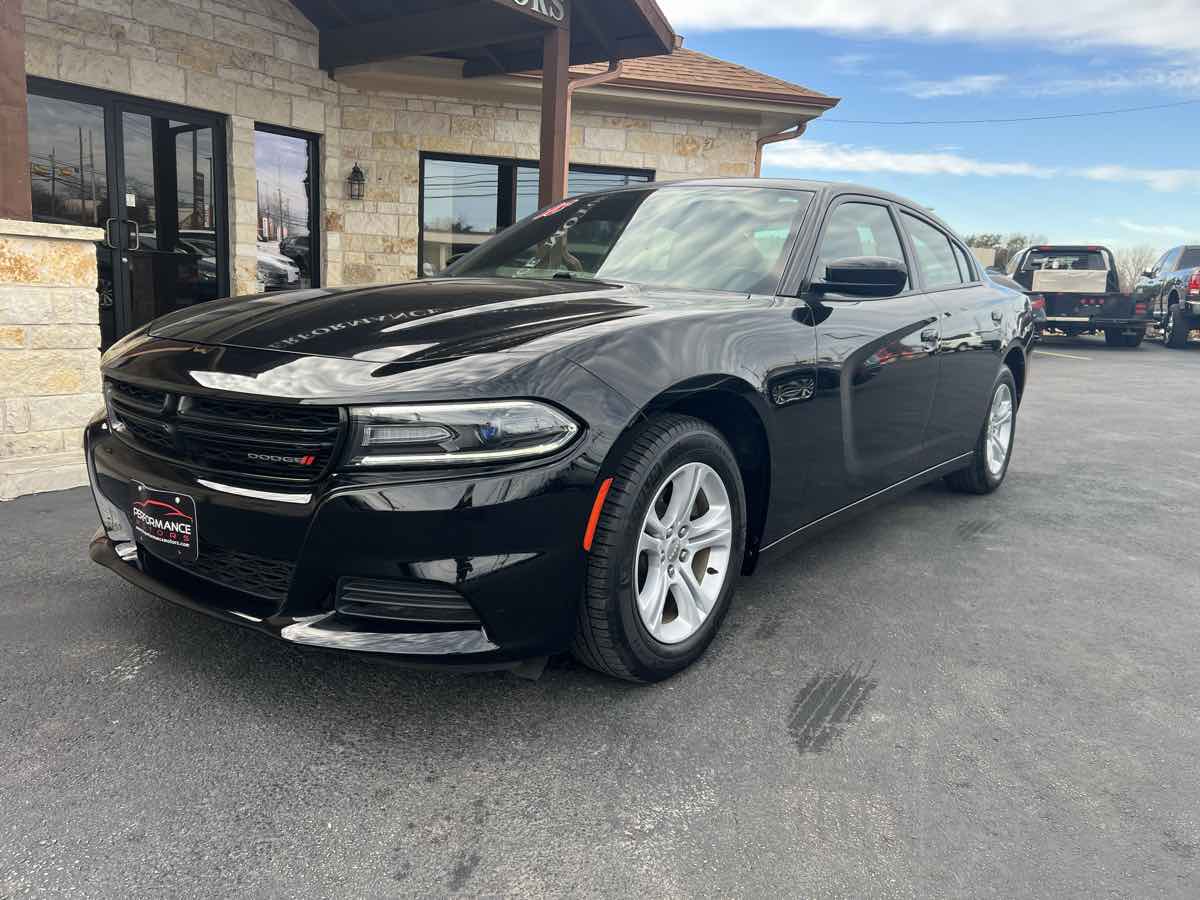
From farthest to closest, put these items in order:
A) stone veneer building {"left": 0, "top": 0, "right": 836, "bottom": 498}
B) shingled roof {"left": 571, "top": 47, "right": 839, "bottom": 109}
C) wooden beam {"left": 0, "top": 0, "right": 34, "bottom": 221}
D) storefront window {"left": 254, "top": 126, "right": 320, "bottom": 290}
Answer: shingled roof {"left": 571, "top": 47, "right": 839, "bottom": 109} → storefront window {"left": 254, "top": 126, "right": 320, "bottom": 290} → stone veneer building {"left": 0, "top": 0, "right": 836, "bottom": 498} → wooden beam {"left": 0, "top": 0, "right": 34, "bottom": 221}

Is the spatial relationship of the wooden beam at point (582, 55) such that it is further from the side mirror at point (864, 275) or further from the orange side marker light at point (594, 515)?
the orange side marker light at point (594, 515)

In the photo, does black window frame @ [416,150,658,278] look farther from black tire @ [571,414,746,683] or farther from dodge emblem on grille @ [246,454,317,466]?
dodge emblem on grille @ [246,454,317,466]

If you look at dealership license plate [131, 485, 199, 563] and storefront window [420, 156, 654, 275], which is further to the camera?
storefront window [420, 156, 654, 275]

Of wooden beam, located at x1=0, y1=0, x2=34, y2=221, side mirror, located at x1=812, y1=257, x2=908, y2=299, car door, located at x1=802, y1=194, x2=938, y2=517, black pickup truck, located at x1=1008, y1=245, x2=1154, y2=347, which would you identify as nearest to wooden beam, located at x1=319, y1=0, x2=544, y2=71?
wooden beam, located at x1=0, y1=0, x2=34, y2=221

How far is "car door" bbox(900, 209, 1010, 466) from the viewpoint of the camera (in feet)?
13.8

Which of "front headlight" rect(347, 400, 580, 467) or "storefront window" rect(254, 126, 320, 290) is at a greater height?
"storefront window" rect(254, 126, 320, 290)

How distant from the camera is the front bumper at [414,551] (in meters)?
2.10

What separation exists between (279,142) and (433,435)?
336 inches

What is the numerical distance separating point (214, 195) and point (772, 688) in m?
8.06

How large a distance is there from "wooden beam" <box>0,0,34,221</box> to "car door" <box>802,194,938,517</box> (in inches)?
156

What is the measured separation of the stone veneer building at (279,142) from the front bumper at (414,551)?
3.18m

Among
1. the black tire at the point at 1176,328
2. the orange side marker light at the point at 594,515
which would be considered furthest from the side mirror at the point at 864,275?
the black tire at the point at 1176,328

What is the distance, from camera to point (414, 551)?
6.90 feet

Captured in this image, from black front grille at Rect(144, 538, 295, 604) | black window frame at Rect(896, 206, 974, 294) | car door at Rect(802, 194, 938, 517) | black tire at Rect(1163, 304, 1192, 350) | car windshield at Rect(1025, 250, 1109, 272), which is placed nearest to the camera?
black front grille at Rect(144, 538, 295, 604)
